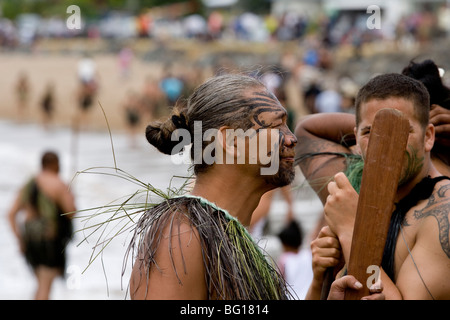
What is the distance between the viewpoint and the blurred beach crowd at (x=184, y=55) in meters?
22.2

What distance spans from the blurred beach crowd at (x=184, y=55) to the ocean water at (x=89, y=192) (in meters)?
0.25

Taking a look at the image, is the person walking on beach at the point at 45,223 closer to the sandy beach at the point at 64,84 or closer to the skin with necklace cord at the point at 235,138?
the skin with necklace cord at the point at 235,138

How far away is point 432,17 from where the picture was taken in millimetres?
30719

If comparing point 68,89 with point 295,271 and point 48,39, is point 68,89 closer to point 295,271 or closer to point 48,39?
point 48,39

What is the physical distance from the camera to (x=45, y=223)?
710cm

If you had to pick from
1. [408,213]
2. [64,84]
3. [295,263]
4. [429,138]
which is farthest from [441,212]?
[64,84]

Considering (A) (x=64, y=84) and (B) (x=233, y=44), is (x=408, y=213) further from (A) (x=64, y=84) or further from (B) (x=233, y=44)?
(A) (x=64, y=84)

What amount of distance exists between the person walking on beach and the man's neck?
16.6ft

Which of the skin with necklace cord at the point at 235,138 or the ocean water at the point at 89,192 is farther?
the ocean water at the point at 89,192

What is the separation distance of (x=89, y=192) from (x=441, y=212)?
12.6m

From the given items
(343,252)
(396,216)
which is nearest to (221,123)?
(343,252)

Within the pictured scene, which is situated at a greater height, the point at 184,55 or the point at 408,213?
the point at 184,55

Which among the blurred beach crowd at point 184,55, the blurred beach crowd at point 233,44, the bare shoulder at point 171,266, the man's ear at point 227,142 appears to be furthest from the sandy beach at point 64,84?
the bare shoulder at point 171,266

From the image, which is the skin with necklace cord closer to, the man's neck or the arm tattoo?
the man's neck
